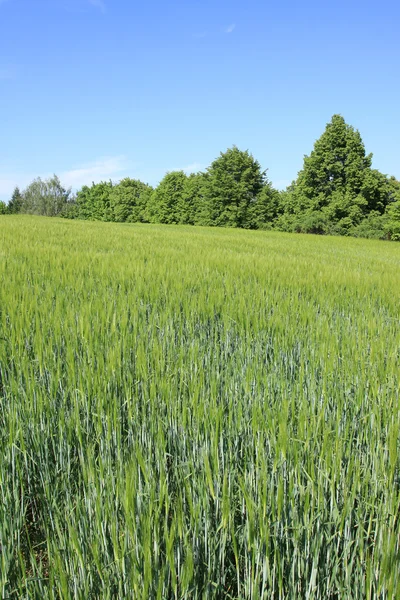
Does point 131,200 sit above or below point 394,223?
above

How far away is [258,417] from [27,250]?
15.6 feet

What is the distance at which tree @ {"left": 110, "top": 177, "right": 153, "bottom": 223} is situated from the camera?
4044 cm

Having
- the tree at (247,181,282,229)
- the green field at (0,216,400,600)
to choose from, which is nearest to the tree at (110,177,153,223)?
the tree at (247,181,282,229)

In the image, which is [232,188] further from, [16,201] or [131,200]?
[16,201]

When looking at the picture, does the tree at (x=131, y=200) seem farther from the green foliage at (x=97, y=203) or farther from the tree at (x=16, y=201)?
the tree at (x=16, y=201)

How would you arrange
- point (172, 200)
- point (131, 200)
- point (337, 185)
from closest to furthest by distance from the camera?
point (337, 185) < point (172, 200) < point (131, 200)

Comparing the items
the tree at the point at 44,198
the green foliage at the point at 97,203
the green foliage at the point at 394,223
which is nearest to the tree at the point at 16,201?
the tree at the point at 44,198

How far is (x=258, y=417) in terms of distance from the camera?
1.42m

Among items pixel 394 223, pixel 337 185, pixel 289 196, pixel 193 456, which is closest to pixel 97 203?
pixel 289 196

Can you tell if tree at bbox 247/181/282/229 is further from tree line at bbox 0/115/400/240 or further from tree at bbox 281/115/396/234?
tree at bbox 281/115/396/234

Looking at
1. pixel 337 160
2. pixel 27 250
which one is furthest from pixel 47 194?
pixel 27 250

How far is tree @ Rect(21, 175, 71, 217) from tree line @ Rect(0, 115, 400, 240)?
1732 centimetres

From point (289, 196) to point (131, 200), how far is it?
52.2 ft

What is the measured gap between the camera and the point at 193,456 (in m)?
1.17
